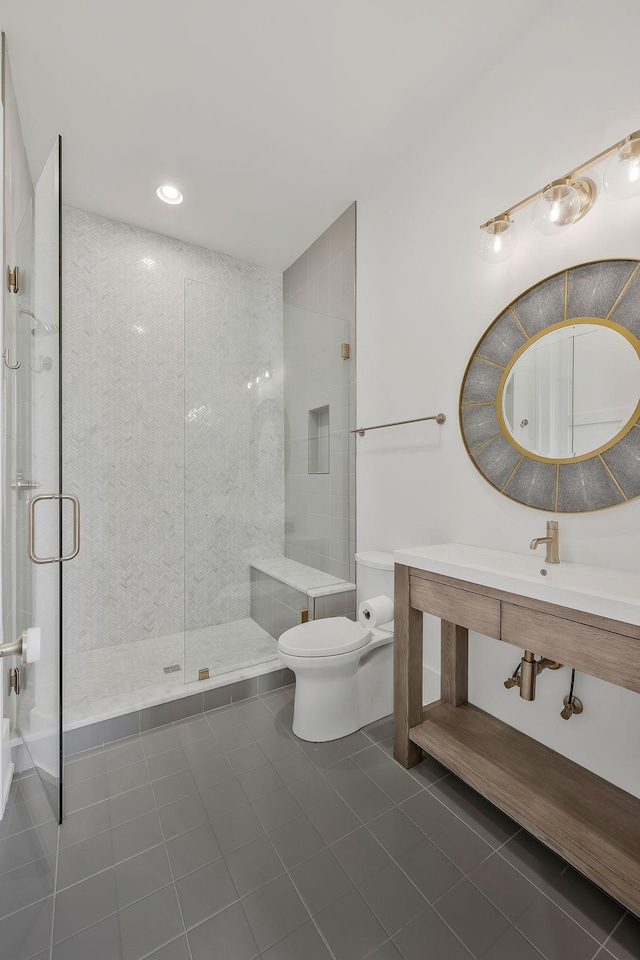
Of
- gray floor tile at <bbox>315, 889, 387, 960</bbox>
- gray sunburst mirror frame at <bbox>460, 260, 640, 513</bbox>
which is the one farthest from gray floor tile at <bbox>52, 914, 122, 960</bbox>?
gray sunburst mirror frame at <bbox>460, 260, 640, 513</bbox>

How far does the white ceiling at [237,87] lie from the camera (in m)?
1.55

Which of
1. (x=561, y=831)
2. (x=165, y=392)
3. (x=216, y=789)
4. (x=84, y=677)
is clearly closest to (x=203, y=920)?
(x=216, y=789)

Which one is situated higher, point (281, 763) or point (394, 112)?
point (394, 112)

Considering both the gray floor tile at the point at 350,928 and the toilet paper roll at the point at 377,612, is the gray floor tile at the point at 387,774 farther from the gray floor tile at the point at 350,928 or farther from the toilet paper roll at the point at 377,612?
the toilet paper roll at the point at 377,612

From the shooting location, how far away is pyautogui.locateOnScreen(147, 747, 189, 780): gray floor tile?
5.49 ft

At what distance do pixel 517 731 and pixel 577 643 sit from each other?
2.42ft

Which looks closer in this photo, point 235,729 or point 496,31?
point 496,31

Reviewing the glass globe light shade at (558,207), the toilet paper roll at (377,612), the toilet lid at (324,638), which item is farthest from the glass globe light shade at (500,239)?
the toilet lid at (324,638)

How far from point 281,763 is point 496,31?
2.93m

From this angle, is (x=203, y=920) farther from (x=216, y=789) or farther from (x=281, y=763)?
(x=281, y=763)

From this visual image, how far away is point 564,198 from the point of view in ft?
4.60

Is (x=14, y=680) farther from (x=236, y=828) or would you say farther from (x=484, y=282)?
(x=484, y=282)

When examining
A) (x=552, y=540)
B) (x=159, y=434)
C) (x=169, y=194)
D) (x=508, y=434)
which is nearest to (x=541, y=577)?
(x=552, y=540)

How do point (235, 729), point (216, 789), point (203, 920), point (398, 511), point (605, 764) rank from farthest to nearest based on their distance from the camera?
point (398, 511) < point (235, 729) < point (216, 789) < point (605, 764) < point (203, 920)
